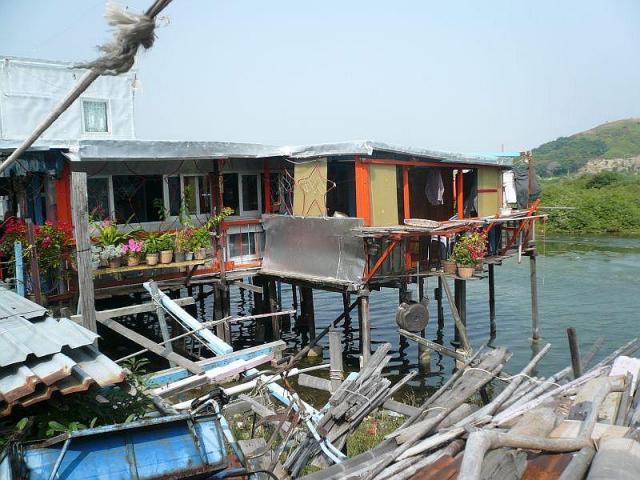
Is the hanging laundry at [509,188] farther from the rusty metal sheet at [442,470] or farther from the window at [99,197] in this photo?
the rusty metal sheet at [442,470]

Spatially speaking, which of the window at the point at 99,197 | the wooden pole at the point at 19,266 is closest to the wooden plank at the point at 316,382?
the wooden pole at the point at 19,266

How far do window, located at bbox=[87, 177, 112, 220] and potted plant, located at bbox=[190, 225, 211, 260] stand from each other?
6.55 ft

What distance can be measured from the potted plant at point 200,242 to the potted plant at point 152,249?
33.2 inches

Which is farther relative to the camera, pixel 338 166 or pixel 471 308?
pixel 471 308

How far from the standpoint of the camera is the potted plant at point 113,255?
14.0 meters

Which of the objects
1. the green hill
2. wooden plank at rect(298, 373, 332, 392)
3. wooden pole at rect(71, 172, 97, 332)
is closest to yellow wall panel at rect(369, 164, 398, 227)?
wooden plank at rect(298, 373, 332, 392)

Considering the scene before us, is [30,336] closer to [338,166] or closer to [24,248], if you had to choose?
[24,248]

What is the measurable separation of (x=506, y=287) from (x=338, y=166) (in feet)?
44.9

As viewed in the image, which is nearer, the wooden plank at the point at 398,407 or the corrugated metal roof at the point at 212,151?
the wooden plank at the point at 398,407

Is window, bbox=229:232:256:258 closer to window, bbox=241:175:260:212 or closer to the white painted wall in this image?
window, bbox=241:175:260:212

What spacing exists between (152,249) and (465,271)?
290 inches

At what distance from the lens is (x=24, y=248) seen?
520 inches

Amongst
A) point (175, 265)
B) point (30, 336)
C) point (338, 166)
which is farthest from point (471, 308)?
point (30, 336)

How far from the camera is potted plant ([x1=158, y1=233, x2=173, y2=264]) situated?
15.0 metres
